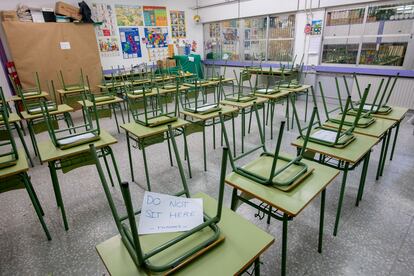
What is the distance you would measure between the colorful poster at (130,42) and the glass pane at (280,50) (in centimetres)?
355

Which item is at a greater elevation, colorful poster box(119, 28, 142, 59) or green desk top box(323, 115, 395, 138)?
colorful poster box(119, 28, 142, 59)

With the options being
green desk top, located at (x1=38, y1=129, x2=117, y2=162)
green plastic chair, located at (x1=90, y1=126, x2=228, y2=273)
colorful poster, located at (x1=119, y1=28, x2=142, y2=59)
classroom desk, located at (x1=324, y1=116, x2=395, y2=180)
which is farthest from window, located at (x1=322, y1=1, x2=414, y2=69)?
green plastic chair, located at (x1=90, y1=126, x2=228, y2=273)

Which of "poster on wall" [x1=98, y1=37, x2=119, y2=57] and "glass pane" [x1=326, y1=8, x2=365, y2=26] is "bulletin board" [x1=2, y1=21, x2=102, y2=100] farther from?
"glass pane" [x1=326, y1=8, x2=365, y2=26]

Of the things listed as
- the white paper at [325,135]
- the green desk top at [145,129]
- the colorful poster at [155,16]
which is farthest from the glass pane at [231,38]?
the white paper at [325,135]

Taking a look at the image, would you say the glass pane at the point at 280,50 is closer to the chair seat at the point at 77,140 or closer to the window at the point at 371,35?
the window at the point at 371,35

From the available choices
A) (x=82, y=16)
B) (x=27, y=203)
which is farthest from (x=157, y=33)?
(x=27, y=203)

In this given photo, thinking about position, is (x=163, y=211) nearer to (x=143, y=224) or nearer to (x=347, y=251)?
(x=143, y=224)

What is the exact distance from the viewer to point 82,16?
5406mm

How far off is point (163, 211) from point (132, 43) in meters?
6.48

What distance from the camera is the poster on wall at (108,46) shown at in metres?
5.98

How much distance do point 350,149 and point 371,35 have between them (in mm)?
4205

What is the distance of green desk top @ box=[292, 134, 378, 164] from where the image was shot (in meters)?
1.52

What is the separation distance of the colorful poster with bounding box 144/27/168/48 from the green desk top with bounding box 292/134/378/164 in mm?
6124

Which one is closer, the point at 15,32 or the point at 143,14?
the point at 15,32
